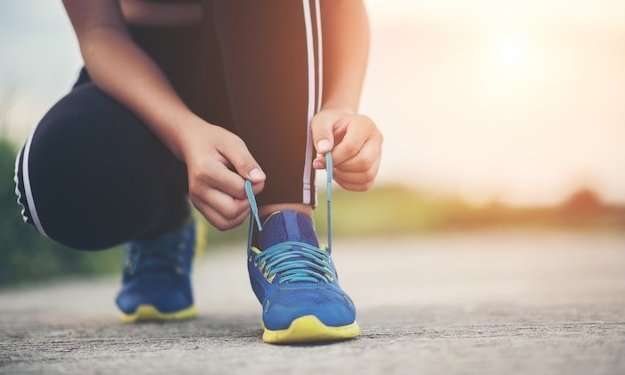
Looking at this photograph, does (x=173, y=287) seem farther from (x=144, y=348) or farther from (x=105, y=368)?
(x=105, y=368)

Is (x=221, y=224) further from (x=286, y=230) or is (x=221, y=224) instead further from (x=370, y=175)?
(x=370, y=175)

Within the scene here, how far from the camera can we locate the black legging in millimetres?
1231

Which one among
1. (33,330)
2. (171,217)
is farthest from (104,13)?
(33,330)

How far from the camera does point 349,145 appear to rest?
3.88 ft

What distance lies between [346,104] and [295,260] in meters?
0.32

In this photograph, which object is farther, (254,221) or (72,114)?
(72,114)

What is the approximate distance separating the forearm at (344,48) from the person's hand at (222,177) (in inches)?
10.2

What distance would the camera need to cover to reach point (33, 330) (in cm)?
146

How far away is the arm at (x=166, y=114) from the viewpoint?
1.15 meters

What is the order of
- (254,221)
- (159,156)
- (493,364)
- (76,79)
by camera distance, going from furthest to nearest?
(76,79), (159,156), (254,221), (493,364)

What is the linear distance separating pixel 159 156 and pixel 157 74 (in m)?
0.20

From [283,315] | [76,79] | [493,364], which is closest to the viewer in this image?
[493,364]

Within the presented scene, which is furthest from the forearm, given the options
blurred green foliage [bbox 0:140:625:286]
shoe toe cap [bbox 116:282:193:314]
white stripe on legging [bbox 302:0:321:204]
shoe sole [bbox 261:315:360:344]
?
blurred green foliage [bbox 0:140:625:286]

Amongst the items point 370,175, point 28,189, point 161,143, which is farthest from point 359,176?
point 28,189
